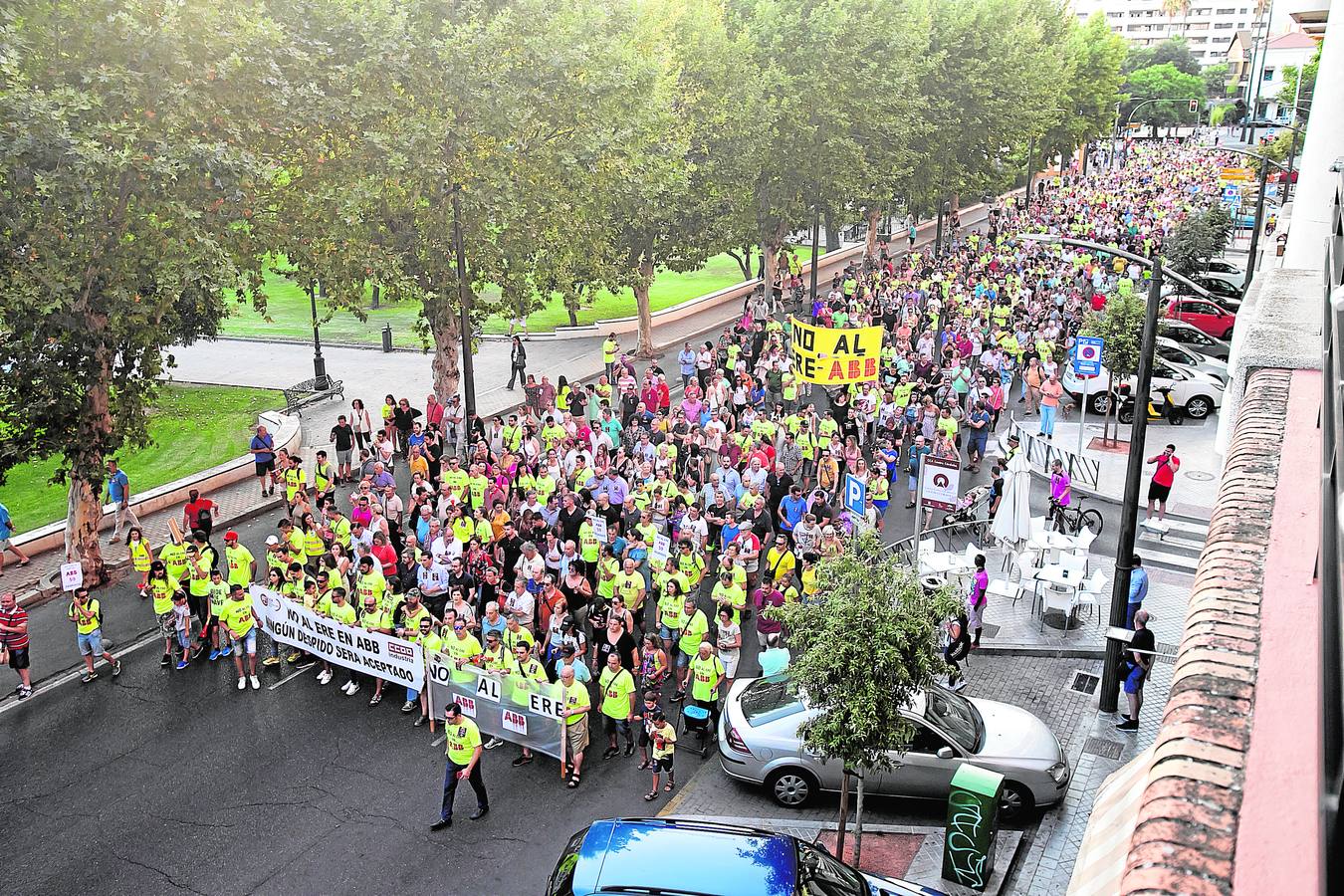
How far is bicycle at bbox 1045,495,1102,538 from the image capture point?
18453 mm

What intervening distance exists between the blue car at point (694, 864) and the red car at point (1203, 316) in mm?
27869

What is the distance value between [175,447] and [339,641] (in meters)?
15.2

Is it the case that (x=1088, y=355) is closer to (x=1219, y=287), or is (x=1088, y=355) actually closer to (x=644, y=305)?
(x=644, y=305)

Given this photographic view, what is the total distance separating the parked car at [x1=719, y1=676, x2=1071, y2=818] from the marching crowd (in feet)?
2.89

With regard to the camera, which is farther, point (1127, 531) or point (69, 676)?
point (69, 676)

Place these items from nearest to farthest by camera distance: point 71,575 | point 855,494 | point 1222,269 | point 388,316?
point 71,575 → point 855,494 → point 1222,269 → point 388,316

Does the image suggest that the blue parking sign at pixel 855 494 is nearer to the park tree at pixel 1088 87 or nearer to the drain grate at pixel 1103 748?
the drain grate at pixel 1103 748

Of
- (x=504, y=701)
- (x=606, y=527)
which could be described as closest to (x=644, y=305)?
(x=606, y=527)

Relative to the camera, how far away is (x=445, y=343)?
2648cm

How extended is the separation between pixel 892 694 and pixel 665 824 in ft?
8.05

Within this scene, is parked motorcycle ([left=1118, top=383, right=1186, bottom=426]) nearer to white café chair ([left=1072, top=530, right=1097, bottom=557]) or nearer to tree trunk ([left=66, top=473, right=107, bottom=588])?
white café chair ([left=1072, top=530, right=1097, bottom=557])

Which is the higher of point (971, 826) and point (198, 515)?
point (198, 515)

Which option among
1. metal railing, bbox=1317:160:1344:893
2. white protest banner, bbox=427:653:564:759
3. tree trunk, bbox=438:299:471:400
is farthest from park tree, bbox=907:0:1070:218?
metal railing, bbox=1317:160:1344:893

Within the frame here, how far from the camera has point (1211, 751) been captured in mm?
3559
